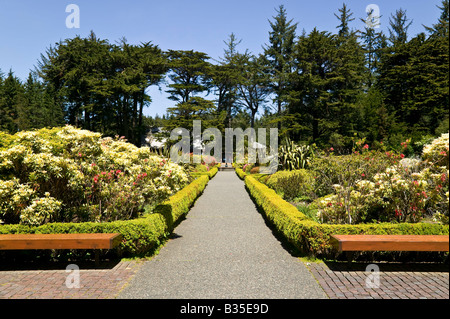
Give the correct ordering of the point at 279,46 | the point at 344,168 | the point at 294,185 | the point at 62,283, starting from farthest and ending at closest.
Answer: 1. the point at 279,46
2. the point at 294,185
3. the point at 344,168
4. the point at 62,283

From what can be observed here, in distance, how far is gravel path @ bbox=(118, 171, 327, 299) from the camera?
376 centimetres

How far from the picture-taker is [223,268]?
A: 4.68 metres

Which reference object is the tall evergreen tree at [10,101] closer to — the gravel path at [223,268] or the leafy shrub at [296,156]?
the leafy shrub at [296,156]

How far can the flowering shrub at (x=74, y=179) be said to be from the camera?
5.48 meters

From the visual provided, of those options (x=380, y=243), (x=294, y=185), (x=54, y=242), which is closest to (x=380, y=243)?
(x=380, y=243)

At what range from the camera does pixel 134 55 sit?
118 ft

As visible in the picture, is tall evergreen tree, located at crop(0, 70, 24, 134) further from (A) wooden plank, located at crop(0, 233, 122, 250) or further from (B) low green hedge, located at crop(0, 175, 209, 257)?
(A) wooden plank, located at crop(0, 233, 122, 250)

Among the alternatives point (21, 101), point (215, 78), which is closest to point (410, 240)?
point (215, 78)

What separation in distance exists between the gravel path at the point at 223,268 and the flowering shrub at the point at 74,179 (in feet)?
4.35

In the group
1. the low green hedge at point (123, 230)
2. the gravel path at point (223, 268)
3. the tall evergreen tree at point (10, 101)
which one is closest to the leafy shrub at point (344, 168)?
the gravel path at point (223, 268)

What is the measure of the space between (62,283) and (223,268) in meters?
2.19

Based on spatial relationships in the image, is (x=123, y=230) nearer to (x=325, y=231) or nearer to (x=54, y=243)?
(x=54, y=243)

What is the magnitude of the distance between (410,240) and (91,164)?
5461 mm

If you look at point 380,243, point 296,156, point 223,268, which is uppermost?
point 296,156
